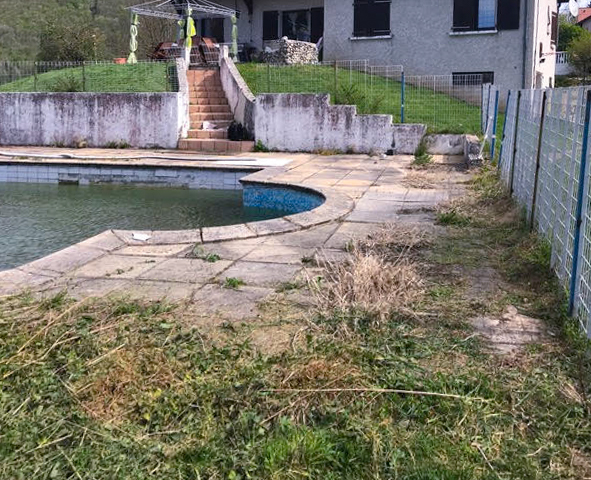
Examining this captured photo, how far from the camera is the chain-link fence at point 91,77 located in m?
16.2

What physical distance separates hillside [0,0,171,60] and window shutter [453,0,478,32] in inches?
861

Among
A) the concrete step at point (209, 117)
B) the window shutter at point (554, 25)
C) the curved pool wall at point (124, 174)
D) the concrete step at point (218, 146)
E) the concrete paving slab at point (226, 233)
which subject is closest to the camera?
the concrete paving slab at point (226, 233)

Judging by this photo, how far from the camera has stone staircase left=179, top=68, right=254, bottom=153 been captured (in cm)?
1461

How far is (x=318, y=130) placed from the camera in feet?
47.0

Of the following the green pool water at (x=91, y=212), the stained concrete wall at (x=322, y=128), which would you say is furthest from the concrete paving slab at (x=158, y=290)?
the stained concrete wall at (x=322, y=128)

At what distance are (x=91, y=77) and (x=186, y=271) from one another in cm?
1367

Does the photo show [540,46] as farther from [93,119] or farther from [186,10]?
[93,119]

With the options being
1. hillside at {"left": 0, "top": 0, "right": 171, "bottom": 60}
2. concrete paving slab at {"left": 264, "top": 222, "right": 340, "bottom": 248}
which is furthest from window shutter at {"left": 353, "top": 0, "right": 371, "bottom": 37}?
hillside at {"left": 0, "top": 0, "right": 171, "bottom": 60}

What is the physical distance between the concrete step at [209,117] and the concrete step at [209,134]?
2.17ft

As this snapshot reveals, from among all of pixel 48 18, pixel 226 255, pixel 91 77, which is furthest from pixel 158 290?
pixel 48 18

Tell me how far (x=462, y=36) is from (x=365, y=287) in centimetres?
1831

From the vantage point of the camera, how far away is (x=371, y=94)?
53.5ft

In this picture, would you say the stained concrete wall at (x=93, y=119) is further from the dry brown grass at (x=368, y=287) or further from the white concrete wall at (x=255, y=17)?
the dry brown grass at (x=368, y=287)

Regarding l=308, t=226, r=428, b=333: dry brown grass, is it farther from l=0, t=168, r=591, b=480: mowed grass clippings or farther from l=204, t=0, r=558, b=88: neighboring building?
l=204, t=0, r=558, b=88: neighboring building
